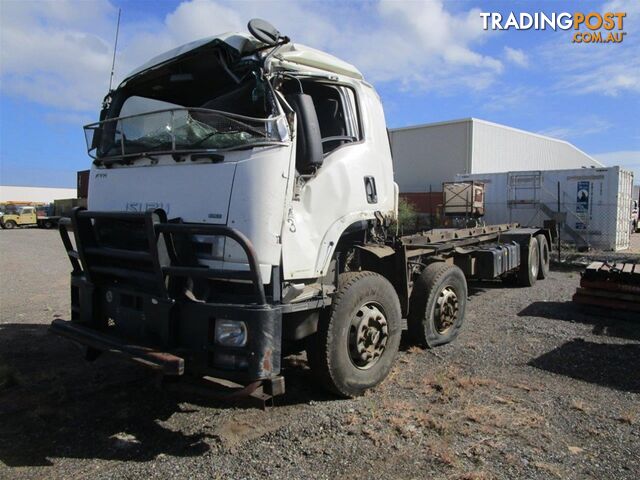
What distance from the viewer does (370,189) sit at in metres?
4.69

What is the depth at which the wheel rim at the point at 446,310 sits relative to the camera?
5836mm

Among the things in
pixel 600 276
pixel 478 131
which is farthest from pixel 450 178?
pixel 600 276

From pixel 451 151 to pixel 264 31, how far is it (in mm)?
28266

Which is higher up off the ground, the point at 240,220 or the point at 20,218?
the point at 240,220

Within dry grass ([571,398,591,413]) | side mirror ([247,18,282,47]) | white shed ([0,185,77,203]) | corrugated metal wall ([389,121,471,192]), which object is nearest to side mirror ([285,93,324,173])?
side mirror ([247,18,282,47])

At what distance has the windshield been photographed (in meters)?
3.63

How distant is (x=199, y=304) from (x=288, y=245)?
2.49 feet

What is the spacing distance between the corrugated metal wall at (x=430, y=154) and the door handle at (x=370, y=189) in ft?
86.1

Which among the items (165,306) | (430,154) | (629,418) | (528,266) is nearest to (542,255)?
(528,266)

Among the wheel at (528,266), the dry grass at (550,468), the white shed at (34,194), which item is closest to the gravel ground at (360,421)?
the dry grass at (550,468)

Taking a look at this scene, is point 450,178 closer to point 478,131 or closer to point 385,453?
point 478,131

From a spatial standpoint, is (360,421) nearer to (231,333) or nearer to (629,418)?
(231,333)

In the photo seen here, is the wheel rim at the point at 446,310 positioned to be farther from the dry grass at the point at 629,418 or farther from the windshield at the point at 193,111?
the windshield at the point at 193,111

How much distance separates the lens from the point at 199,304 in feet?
11.1
